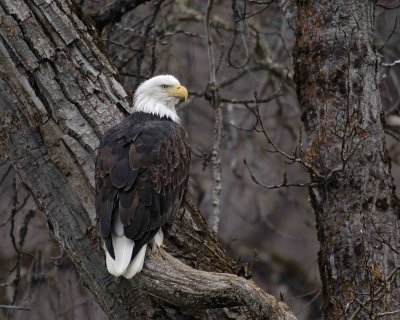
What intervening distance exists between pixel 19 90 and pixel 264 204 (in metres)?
5.67

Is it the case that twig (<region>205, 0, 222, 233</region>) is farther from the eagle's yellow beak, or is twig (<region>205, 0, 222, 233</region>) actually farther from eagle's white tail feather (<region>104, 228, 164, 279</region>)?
eagle's white tail feather (<region>104, 228, 164, 279</region>)

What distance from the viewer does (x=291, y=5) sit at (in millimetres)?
6078

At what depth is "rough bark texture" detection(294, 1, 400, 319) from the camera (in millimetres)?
5434

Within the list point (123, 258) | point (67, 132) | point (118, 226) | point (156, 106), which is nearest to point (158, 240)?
point (118, 226)

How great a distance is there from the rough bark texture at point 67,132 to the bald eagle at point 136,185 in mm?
169

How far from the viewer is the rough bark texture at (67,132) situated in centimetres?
503

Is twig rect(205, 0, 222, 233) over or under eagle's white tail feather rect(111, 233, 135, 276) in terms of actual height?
over

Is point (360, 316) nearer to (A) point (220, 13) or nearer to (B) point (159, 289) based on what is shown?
(B) point (159, 289)

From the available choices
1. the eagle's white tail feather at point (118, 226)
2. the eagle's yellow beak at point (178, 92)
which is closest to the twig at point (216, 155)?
the eagle's yellow beak at point (178, 92)

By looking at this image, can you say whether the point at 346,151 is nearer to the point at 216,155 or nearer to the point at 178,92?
the point at 216,155

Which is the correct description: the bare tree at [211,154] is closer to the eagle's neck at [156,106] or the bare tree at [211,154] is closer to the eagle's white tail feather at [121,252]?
the eagle's white tail feather at [121,252]

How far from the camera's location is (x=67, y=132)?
5.15 metres

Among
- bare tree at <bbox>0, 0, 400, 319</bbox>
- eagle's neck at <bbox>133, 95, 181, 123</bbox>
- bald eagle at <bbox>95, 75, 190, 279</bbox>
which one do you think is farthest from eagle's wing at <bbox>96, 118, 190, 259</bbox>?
eagle's neck at <bbox>133, 95, 181, 123</bbox>

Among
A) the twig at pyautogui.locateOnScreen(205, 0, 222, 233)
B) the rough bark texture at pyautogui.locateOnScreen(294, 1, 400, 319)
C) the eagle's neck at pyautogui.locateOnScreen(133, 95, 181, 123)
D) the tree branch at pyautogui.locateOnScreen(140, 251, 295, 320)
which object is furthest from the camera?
the twig at pyautogui.locateOnScreen(205, 0, 222, 233)
